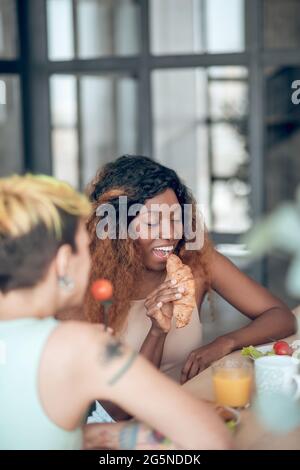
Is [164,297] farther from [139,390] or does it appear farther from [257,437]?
[139,390]

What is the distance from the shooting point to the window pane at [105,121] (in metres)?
4.18

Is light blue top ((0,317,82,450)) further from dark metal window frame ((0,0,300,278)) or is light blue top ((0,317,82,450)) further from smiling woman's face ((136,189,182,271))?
dark metal window frame ((0,0,300,278))

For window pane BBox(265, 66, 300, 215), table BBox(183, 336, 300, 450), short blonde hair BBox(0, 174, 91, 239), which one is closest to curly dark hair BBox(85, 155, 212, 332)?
table BBox(183, 336, 300, 450)

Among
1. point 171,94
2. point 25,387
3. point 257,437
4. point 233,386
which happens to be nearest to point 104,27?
point 171,94

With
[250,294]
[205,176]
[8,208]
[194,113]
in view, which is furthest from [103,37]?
[8,208]

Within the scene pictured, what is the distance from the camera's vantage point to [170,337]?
5.47 feet

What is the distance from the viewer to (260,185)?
3139mm

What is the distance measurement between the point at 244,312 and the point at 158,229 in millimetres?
353

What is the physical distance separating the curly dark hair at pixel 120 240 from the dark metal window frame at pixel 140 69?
1.50 metres

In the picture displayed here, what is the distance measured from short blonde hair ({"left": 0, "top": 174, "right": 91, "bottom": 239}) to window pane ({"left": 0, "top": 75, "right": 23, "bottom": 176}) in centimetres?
248

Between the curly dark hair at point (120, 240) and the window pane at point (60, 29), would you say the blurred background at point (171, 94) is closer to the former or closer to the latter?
the window pane at point (60, 29)

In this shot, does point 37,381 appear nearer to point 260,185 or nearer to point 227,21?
point 260,185

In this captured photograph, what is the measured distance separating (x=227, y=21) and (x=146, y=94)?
0.63m
